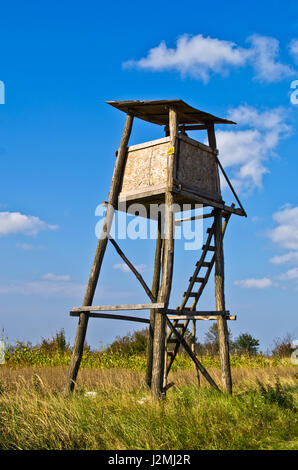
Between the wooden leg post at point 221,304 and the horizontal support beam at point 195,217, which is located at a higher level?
the horizontal support beam at point 195,217

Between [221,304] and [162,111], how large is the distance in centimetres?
519

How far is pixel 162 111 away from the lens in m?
12.7

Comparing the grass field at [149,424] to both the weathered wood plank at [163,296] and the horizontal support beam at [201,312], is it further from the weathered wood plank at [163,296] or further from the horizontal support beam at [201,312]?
the horizontal support beam at [201,312]

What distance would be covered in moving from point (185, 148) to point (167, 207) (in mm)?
1823

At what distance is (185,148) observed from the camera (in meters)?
11.9

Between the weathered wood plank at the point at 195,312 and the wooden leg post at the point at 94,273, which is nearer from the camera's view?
the weathered wood plank at the point at 195,312

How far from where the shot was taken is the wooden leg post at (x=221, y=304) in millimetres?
12000

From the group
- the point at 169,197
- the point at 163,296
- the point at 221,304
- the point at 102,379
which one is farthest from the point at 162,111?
the point at 102,379

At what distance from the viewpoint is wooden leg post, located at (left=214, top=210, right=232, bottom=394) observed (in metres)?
12.0

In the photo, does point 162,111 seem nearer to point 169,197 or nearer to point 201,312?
point 169,197

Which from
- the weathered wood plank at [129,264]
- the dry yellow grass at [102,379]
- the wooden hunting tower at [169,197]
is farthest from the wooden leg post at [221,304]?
the weathered wood plank at [129,264]

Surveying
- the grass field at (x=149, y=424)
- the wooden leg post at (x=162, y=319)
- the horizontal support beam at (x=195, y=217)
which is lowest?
the grass field at (x=149, y=424)
